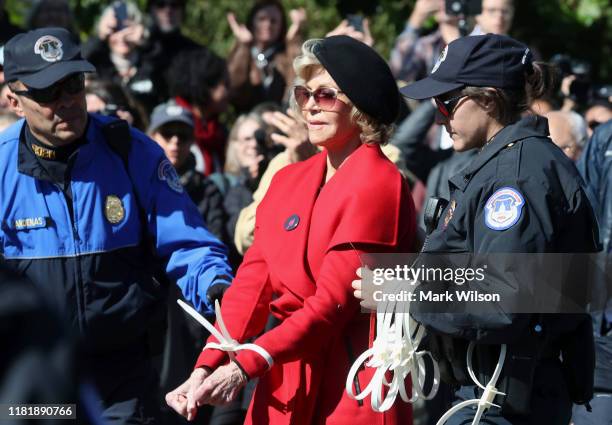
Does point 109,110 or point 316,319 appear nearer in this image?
point 316,319

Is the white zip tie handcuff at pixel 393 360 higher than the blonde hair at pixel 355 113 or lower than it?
lower

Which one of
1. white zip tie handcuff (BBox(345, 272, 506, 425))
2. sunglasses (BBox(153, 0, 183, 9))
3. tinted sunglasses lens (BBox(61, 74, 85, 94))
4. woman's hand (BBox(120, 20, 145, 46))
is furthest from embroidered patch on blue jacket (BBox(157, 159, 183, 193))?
sunglasses (BBox(153, 0, 183, 9))

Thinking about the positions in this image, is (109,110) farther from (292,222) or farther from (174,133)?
(292,222)

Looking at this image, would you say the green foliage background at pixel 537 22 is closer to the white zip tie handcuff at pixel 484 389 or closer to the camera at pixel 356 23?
the camera at pixel 356 23

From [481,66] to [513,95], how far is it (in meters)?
0.15

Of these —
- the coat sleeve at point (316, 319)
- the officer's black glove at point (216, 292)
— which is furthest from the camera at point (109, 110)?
the coat sleeve at point (316, 319)

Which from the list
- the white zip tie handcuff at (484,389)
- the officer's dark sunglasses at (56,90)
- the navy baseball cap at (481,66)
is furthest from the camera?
the officer's dark sunglasses at (56,90)

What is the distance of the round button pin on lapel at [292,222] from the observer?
4.43 metres

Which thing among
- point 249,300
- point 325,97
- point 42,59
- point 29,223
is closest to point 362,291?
point 249,300

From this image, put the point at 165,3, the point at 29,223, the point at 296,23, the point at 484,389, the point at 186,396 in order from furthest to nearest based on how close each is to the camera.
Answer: the point at 165,3 < the point at 296,23 < the point at 29,223 < the point at 186,396 < the point at 484,389

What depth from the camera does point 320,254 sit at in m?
4.35

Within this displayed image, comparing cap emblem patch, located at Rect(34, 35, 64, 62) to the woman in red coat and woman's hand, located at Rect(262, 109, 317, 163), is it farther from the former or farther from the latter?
woman's hand, located at Rect(262, 109, 317, 163)

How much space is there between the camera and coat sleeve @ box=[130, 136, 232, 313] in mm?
4992

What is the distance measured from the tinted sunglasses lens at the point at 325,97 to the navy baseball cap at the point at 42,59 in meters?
0.99
